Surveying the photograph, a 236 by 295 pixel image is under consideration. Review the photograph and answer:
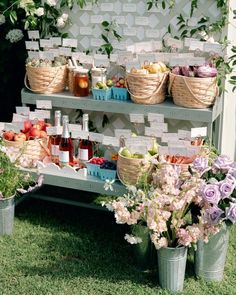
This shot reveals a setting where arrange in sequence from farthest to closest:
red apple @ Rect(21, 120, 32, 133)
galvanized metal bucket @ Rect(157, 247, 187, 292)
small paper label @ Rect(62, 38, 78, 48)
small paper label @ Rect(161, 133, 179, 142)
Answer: small paper label @ Rect(62, 38, 78, 48), red apple @ Rect(21, 120, 32, 133), small paper label @ Rect(161, 133, 179, 142), galvanized metal bucket @ Rect(157, 247, 187, 292)

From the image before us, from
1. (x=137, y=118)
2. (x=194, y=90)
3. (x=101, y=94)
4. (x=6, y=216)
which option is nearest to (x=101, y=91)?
(x=101, y=94)

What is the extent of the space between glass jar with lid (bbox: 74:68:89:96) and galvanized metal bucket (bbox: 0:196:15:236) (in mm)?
810

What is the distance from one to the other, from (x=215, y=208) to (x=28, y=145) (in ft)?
4.42

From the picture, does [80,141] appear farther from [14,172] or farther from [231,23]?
[231,23]

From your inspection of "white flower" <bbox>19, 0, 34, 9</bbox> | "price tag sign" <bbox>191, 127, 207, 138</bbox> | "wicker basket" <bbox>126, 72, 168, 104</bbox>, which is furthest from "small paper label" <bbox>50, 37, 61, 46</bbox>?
"price tag sign" <bbox>191, 127, 207, 138</bbox>

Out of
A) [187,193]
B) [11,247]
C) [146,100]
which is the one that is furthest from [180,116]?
[11,247]

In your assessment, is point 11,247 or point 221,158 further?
point 11,247

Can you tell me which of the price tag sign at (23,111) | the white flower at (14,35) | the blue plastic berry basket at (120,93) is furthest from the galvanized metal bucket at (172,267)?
the white flower at (14,35)

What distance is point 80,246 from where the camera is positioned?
10.5ft

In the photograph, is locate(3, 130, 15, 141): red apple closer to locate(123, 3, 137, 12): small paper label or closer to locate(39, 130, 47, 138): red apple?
locate(39, 130, 47, 138): red apple

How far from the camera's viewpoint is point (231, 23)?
10.9 ft

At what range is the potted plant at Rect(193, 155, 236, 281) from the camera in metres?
2.57

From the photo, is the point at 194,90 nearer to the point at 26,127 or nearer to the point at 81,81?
the point at 81,81

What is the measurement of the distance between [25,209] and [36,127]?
610 millimetres
